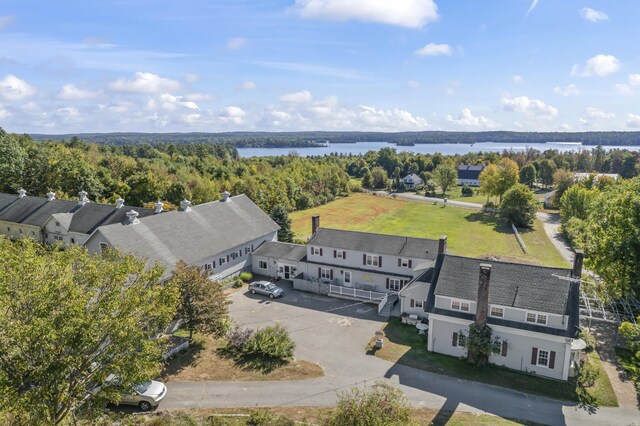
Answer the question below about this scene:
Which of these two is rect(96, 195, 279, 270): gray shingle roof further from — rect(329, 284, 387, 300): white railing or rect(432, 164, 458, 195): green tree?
rect(432, 164, 458, 195): green tree

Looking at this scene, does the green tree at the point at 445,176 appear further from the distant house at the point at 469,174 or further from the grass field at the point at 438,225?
the distant house at the point at 469,174

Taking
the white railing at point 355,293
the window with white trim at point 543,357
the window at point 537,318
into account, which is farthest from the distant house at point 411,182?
the window with white trim at point 543,357

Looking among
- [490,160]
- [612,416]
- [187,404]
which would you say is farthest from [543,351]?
[490,160]

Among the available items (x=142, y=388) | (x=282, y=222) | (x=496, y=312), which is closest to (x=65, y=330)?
(x=142, y=388)

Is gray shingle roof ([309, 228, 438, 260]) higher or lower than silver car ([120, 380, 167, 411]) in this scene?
higher

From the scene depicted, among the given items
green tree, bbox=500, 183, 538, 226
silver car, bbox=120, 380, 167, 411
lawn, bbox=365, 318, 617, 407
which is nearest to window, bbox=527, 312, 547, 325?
lawn, bbox=365, 318, 617, 407

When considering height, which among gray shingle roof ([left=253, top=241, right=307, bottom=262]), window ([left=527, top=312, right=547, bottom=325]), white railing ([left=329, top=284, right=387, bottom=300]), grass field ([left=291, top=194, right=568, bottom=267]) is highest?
window ([left=527, top=312, right=547, bottom=325])

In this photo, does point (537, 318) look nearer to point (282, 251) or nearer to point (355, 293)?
point (355, 293)
